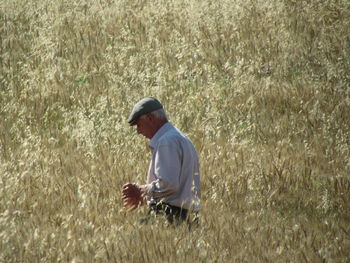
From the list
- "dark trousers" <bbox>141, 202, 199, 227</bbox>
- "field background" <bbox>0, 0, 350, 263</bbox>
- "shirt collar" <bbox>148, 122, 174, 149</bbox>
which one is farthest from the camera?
"shirt collar" <bbox>148, 122, 174, 149</bbox>

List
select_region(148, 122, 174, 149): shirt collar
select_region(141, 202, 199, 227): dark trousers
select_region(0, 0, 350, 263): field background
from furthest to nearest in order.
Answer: select_region(148, 122, 174, 149): shirt collar < select_region(141, 202, 199, 227): dark trousers < select_region(0, 0, 350, 263): field background

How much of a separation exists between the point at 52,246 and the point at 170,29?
7.80 m

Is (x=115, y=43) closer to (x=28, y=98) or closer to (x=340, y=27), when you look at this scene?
(x=28, y=98)

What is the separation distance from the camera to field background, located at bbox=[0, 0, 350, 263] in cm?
556

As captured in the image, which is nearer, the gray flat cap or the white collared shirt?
the white collared shirt

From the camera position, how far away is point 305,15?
1263 cm

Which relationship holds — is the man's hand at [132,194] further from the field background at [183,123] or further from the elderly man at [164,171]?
the field background at [183,123]

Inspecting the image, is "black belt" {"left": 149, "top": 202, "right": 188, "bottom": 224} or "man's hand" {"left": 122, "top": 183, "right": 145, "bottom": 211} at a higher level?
"man's hand" {"left": 122, "top": 183, "right": 145, "bottom": 211}

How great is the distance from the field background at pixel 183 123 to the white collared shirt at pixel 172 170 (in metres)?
0.27

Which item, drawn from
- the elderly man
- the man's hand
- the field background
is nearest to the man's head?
the elderly man

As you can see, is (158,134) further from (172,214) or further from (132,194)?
(172,214)

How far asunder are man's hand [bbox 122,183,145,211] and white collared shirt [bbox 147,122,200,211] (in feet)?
0.27

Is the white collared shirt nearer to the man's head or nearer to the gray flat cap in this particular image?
the man's head

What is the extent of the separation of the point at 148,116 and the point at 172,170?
0.46 meters
